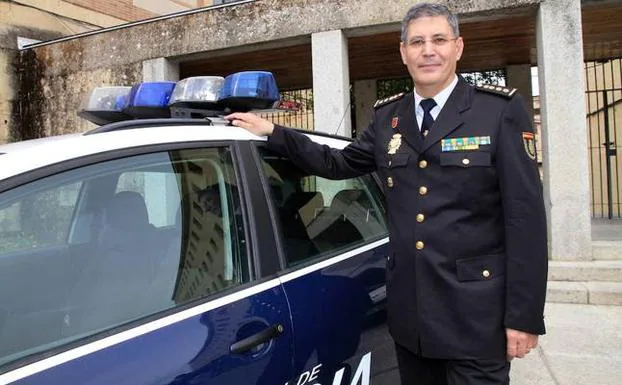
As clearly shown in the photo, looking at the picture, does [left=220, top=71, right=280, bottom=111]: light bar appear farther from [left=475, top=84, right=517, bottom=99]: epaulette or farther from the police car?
[left=475, top=84, right=517, bottom=99]: epaulette

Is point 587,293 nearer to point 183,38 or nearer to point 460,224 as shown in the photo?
point 460,224

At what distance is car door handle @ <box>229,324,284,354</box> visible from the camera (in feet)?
5.13

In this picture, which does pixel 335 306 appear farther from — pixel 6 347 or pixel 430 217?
pixel 6 347

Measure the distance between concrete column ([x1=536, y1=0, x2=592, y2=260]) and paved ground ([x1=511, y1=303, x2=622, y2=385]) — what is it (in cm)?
81

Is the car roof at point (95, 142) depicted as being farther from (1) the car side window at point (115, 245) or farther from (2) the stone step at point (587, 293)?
(2) the stone step at point (587, 293)

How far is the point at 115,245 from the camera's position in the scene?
1619mm

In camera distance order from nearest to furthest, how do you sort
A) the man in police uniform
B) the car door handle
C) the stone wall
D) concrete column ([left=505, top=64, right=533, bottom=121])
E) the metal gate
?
the car door handle → the man in police uniform → the stone wall → concrete column ([left=505, top=64, right=533, bottom=121]) → the metal gate

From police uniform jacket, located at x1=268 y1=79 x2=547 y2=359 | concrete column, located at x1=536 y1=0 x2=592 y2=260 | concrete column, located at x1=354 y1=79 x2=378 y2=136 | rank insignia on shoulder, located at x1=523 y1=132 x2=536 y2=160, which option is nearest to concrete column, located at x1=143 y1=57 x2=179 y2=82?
concrete column, located at x1=354 y1=79 x2=378 y2=136

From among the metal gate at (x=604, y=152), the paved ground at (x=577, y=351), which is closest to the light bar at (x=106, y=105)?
the paved ground at (x=577, y=351)

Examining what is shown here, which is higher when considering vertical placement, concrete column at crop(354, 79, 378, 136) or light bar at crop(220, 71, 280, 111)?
concrete column at crop(354, 79, 378, 136)

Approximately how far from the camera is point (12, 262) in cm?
149

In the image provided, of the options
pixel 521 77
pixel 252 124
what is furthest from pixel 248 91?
pixel 521 77

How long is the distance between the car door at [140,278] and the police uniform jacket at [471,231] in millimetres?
473

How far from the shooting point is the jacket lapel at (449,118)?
1.78 meters
